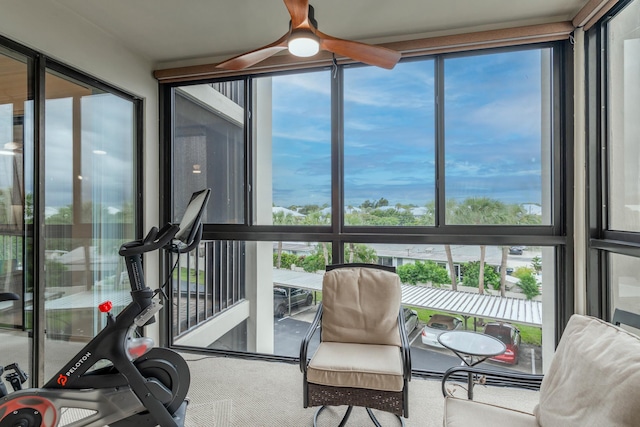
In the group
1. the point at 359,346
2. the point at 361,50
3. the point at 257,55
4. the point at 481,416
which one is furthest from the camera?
the point at 359,346

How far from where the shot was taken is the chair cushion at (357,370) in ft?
5.86

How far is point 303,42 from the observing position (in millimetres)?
1771

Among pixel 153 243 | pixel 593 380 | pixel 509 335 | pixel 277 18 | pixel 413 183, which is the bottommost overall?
pixel 509 335

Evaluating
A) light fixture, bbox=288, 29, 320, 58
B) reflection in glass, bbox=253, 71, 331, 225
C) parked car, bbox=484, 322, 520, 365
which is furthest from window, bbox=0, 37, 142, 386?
parked car, bbox=484, 322, 520, 365

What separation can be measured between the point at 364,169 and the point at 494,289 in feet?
4.84

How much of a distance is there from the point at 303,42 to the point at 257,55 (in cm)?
44

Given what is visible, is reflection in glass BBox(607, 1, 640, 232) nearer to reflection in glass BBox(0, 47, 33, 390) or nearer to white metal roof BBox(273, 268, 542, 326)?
white metal roof BBox(273, 268, 542, 326)

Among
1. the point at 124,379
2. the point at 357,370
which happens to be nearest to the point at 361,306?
the point at 357,370

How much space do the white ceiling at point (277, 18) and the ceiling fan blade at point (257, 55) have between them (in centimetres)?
45

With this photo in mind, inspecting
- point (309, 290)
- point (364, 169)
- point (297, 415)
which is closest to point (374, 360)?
point (297, 415)

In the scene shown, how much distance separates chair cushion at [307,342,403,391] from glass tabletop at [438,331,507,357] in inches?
13.0

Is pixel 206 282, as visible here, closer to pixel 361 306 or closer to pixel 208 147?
pixel 208 147

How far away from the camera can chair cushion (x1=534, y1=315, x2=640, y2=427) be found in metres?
1.07

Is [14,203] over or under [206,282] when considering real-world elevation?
over
